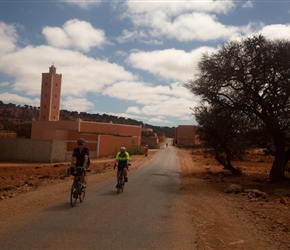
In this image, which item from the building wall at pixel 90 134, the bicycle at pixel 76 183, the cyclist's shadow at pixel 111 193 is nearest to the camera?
the bicycle at pixel 76 183

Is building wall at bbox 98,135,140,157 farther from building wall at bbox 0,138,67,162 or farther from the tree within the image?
the tree

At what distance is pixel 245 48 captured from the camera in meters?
22.0

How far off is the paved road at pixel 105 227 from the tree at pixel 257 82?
11.6m

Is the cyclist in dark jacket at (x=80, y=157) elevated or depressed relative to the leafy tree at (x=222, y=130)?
depressed

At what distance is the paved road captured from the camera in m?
6.82

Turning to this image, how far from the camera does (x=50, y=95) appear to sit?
78.1m

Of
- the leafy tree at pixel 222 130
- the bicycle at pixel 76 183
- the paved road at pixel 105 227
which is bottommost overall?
the paved road at pixel 105 227

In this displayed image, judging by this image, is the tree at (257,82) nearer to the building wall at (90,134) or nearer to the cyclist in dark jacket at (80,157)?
the cyclist in dark jacket at (80,157)

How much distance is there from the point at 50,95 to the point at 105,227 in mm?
73102

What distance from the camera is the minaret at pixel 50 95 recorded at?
7825 cm

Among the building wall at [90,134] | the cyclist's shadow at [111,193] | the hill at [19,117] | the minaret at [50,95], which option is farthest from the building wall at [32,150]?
the cyclist's shadow at [111,193]

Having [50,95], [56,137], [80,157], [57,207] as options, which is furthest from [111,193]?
[50,95]

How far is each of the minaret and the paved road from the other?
68778 mm

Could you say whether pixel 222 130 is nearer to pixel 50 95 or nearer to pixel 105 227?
pixel 105 227
